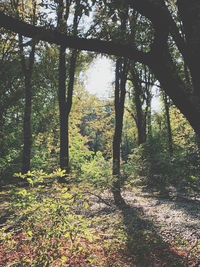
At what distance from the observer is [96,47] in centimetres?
222

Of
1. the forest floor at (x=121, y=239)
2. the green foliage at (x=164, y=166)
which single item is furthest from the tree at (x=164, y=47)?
the green foliage at (x=164, y=166)

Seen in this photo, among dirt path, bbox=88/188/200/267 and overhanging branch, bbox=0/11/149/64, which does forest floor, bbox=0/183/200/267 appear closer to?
dirt path, bbox=88/188/200/267

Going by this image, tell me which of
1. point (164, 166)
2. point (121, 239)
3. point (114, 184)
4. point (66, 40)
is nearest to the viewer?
point (66, 40)

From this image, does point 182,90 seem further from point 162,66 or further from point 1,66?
point 1,66

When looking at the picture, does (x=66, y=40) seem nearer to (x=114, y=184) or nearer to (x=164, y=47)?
(x=164, y=47)

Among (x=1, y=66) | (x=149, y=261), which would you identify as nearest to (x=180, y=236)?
(x=149, y=261)

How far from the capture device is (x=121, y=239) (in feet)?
10.8

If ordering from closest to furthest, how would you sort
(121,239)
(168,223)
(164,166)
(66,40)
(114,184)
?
1. (66,40)
2. (121,239)
3. (168,223)
4. (114,184)
5. (164,166)

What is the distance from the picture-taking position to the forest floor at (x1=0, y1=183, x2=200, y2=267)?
107 inches

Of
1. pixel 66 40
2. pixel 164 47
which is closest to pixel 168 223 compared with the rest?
pixel 164 47

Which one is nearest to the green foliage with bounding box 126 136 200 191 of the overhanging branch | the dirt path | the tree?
the dirt path

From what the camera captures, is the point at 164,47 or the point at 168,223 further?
the point at 168,223

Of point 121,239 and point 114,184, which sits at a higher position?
point 114,184

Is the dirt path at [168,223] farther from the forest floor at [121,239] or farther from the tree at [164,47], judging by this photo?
the tree at [164,47]
